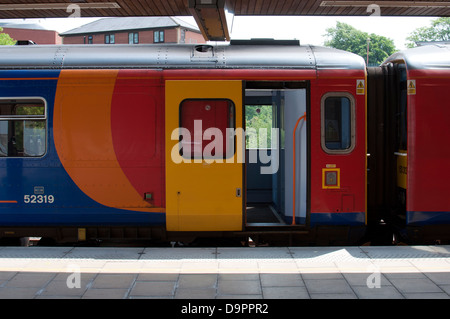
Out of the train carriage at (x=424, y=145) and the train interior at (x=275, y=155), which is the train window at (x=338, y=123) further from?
the train carriage at (x=424, y=145)

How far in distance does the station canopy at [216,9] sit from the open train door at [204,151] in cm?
146

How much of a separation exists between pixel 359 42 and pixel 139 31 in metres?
44.5

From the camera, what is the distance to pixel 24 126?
6609 mm

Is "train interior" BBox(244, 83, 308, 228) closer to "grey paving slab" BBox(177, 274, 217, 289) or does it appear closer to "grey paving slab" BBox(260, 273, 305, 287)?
"grey paving slab" BBox(260, 273, 305, 287)

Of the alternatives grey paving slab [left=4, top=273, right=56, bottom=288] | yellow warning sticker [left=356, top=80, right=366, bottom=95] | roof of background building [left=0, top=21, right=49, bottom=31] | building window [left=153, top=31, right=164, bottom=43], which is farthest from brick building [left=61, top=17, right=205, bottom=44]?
grey paving slab [left=4, top=273, right=56, bottom=288]

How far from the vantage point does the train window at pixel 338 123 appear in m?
6.58

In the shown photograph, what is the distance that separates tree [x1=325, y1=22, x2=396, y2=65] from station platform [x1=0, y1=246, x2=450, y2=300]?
8610cm

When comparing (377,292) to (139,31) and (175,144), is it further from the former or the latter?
(139,31)

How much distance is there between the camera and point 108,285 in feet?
16.8

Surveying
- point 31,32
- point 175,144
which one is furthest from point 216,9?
point 31,32

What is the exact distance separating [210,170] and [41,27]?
79.2 metres

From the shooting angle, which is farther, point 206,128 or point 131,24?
point 131,24

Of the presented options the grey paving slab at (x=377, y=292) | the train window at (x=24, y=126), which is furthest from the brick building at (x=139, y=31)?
the grey paving slab at (x=377, y=292)

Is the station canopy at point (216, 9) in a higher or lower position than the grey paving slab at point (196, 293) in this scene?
higher
